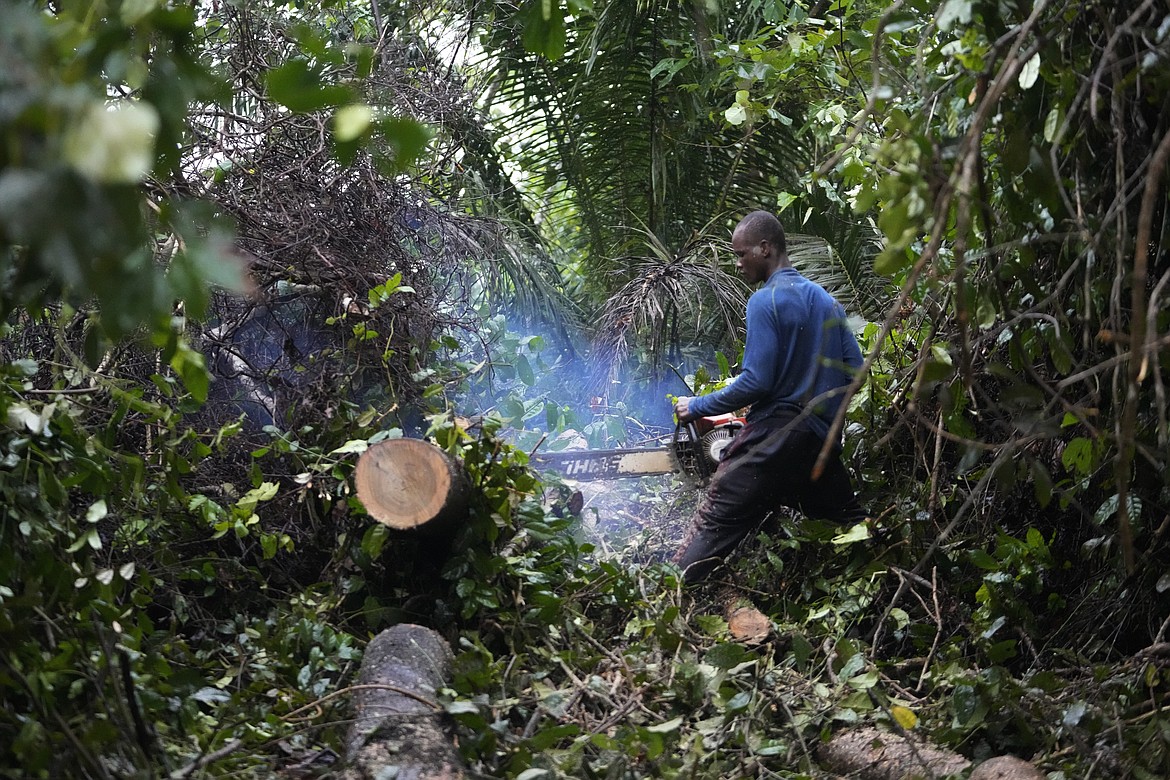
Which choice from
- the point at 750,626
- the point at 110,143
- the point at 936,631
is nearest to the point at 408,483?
the point at 750,626

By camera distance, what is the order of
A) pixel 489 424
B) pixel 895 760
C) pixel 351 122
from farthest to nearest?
pixel 489 424 → pixel 895 760 → pixel 351 122

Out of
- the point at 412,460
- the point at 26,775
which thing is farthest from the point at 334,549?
the point at 26,775

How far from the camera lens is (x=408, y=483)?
11.3 ft

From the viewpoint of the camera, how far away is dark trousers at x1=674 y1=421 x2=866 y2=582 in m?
4.32

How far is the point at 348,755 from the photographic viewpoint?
2441 mm

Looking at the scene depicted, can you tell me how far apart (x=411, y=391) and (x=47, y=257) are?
3.26 m

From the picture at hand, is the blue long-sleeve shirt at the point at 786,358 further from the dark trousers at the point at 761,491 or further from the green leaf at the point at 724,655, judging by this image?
the green leaf at the point at 724,655

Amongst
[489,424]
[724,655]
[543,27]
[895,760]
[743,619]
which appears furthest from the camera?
[743,619]

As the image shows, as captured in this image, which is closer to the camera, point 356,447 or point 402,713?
point 402,713

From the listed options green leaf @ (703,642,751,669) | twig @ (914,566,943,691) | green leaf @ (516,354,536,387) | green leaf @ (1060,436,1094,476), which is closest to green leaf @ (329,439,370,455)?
green leaf @ (516,354,536,387)

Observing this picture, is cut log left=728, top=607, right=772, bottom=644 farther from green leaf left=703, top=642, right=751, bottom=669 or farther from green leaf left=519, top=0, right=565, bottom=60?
green leaf left=519, top=0, right=565, bottom=60

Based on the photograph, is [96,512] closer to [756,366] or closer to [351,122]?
[351,122]

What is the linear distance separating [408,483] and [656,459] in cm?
199

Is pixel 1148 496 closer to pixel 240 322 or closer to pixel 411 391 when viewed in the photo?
pixel 411 391
